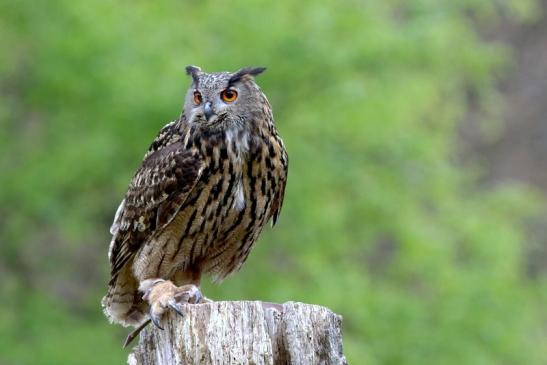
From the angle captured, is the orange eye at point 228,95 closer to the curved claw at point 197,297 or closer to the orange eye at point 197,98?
the orange eye at point 197,98

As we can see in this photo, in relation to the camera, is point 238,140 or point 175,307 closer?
point 175,307

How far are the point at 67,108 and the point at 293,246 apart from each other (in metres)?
2.87

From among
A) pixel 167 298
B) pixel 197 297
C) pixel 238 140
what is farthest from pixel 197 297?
pixel 238 140

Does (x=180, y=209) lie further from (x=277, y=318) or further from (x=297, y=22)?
(x=297, y=22)

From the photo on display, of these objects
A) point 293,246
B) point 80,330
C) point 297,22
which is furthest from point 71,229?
point 297,22

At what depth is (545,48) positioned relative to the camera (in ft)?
76.8

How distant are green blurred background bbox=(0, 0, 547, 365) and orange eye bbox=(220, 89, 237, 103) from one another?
220 inches

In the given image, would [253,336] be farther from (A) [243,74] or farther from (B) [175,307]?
(A) [243,74]

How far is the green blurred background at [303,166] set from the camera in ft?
40.9

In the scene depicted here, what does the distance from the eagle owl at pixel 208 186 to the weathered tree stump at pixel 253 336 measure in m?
1.10

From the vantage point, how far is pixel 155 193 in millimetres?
6434

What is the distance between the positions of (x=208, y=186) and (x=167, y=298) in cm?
99

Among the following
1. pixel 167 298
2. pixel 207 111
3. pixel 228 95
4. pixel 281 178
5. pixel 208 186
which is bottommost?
pixel 167 298

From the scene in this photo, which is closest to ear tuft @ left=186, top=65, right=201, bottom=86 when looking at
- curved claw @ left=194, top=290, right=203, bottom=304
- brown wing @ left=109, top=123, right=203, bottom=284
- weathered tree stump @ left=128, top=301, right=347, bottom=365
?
brown wing @ left=109, top=123, right=203, bottom=284
